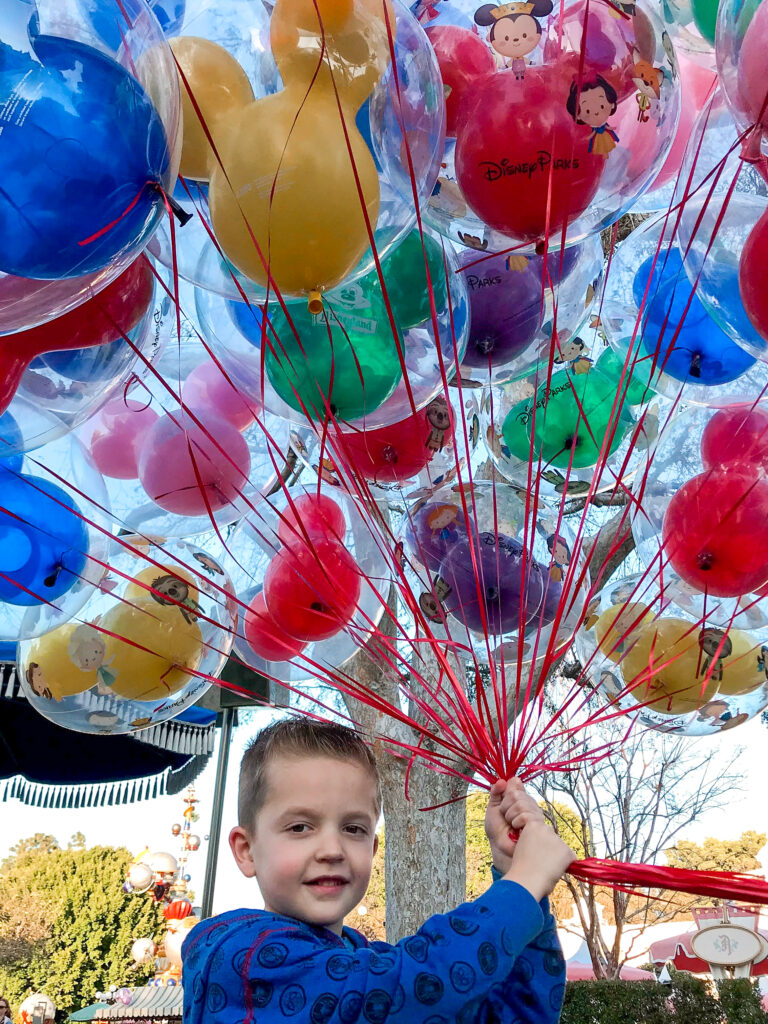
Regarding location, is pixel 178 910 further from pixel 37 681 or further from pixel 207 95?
pixel 207 95

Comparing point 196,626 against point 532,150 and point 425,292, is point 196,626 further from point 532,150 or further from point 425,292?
point 532,150

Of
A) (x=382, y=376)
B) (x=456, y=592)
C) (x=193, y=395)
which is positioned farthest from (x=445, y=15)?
(x=456, y=592)

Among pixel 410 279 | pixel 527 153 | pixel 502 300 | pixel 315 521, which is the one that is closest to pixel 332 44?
pixel 527 153

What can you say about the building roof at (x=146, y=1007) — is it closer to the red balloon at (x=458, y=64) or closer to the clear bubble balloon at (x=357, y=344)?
the clear bubble balloon at (x=357, y=344)

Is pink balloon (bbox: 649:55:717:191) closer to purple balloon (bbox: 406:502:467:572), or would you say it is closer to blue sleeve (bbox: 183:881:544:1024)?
purple balloon (bbox: 406:502:467:572)

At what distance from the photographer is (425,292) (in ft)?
5.31

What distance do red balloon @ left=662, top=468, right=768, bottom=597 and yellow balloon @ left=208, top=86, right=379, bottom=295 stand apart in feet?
3.50

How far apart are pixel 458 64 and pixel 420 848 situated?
3.56 metres

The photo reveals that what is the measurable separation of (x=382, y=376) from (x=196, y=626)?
1.05m

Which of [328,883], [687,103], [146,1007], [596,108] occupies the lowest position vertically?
[328,883]

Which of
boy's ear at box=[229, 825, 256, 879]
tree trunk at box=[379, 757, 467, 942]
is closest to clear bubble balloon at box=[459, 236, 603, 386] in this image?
boy's ear at box=[229, 825, 256, 879]

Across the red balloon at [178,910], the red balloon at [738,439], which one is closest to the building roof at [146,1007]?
the red balloon at [178,910]

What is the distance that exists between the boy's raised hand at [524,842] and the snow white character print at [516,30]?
45.4 inches

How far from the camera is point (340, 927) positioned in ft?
3.94
